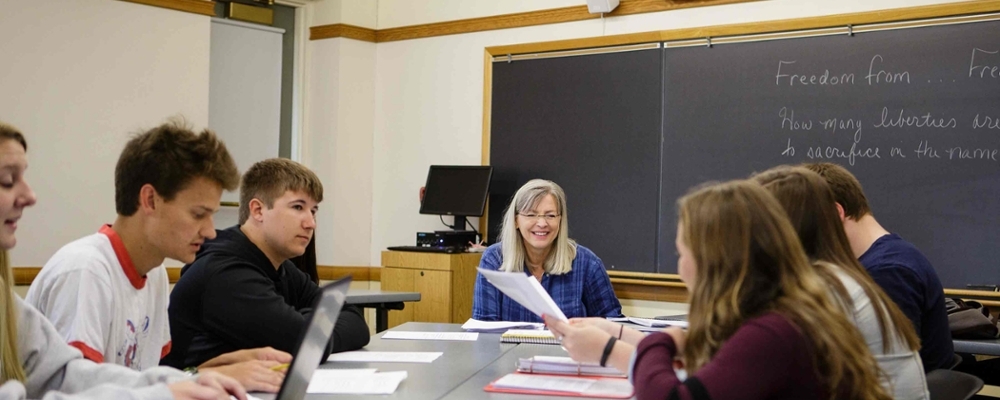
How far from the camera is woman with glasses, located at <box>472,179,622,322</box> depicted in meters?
3.55

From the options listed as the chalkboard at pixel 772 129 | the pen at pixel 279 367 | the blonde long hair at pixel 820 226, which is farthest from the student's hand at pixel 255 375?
the chalkboard at pixel 772 129

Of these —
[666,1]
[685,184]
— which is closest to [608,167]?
[685,184]

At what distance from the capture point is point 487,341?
2.88m

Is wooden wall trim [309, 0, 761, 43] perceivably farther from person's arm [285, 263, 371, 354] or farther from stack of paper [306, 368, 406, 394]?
stack of paper [306, 368, 406, 394]

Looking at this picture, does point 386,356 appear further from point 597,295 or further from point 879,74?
point 879,74

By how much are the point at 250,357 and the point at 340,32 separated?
418cm

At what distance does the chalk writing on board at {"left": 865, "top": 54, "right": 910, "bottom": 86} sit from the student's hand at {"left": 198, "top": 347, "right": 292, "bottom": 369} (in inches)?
137

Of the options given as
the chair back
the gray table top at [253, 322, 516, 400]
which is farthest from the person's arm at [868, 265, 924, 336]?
the gray table top at [253, 322, 516, 400]

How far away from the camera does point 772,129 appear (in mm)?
4910

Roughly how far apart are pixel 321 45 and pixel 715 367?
202 inches

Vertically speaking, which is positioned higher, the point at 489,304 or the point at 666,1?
the point at 666,1

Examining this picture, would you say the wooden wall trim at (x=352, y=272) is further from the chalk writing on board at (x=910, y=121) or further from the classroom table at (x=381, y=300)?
the chalk writing on board at (x=910, y=121)

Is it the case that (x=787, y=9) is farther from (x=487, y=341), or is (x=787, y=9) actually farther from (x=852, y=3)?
(x=487, y=341)

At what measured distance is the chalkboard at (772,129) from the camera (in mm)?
4395
